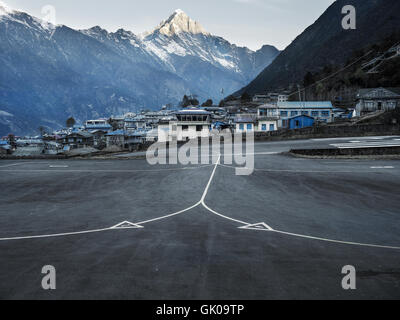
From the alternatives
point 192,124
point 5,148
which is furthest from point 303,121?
point 5,148

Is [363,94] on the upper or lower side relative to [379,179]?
upper

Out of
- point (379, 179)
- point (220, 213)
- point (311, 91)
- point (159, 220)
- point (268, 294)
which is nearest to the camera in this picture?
point (268, 294)

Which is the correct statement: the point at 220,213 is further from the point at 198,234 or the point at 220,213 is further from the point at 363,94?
the point at 363,94

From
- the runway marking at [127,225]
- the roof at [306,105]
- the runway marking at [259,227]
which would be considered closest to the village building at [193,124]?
the roof at [306,105]

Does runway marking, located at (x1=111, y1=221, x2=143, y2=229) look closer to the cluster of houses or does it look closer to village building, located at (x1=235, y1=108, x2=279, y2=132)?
the cluster of houses

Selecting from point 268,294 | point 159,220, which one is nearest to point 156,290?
point 268,294
